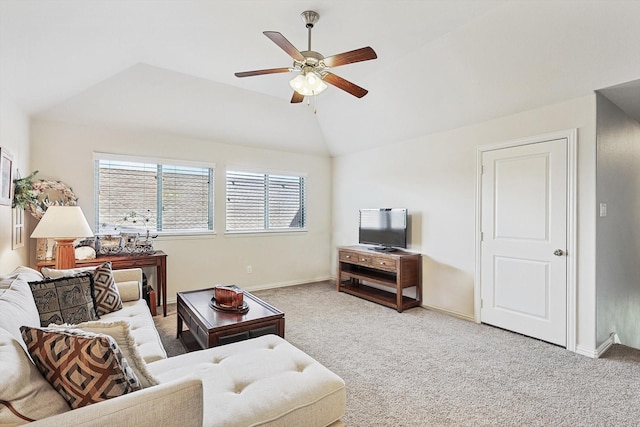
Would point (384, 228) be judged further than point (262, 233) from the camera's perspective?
No

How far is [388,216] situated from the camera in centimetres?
460

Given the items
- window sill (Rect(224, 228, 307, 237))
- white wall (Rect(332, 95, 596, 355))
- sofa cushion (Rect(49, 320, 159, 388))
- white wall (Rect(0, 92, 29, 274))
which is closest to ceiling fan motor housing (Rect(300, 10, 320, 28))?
white wall (Rect(332, 95, 596, 355))

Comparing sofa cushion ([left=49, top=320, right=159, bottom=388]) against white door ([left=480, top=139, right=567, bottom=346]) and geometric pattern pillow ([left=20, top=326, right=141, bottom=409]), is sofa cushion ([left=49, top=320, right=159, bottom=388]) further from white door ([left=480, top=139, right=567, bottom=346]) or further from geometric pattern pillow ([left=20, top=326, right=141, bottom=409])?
white door ([left=480, top=139, right=567, bottom=346])

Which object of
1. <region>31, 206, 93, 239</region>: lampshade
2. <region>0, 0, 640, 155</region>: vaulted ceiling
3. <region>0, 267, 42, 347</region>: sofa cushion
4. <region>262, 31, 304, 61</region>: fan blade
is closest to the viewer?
<region>0, 267, 42, 347</region>: sofa cushion

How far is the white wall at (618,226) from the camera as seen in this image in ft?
9.63

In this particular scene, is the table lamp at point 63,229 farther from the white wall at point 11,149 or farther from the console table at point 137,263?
the console table at point 137,263

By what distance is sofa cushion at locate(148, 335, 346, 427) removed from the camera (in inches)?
51.9

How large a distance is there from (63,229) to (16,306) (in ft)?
4.81

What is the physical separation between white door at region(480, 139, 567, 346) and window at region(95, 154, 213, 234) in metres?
3.74

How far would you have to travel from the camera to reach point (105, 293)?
2521 mm

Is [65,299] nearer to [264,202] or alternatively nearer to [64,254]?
[64,254]

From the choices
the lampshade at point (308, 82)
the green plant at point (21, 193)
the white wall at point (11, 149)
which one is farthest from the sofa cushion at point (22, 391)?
the green plant at point (21, 193)

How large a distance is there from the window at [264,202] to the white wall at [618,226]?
405 centimetres

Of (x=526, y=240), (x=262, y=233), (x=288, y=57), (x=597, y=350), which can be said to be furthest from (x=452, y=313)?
(x=288, y=57)
